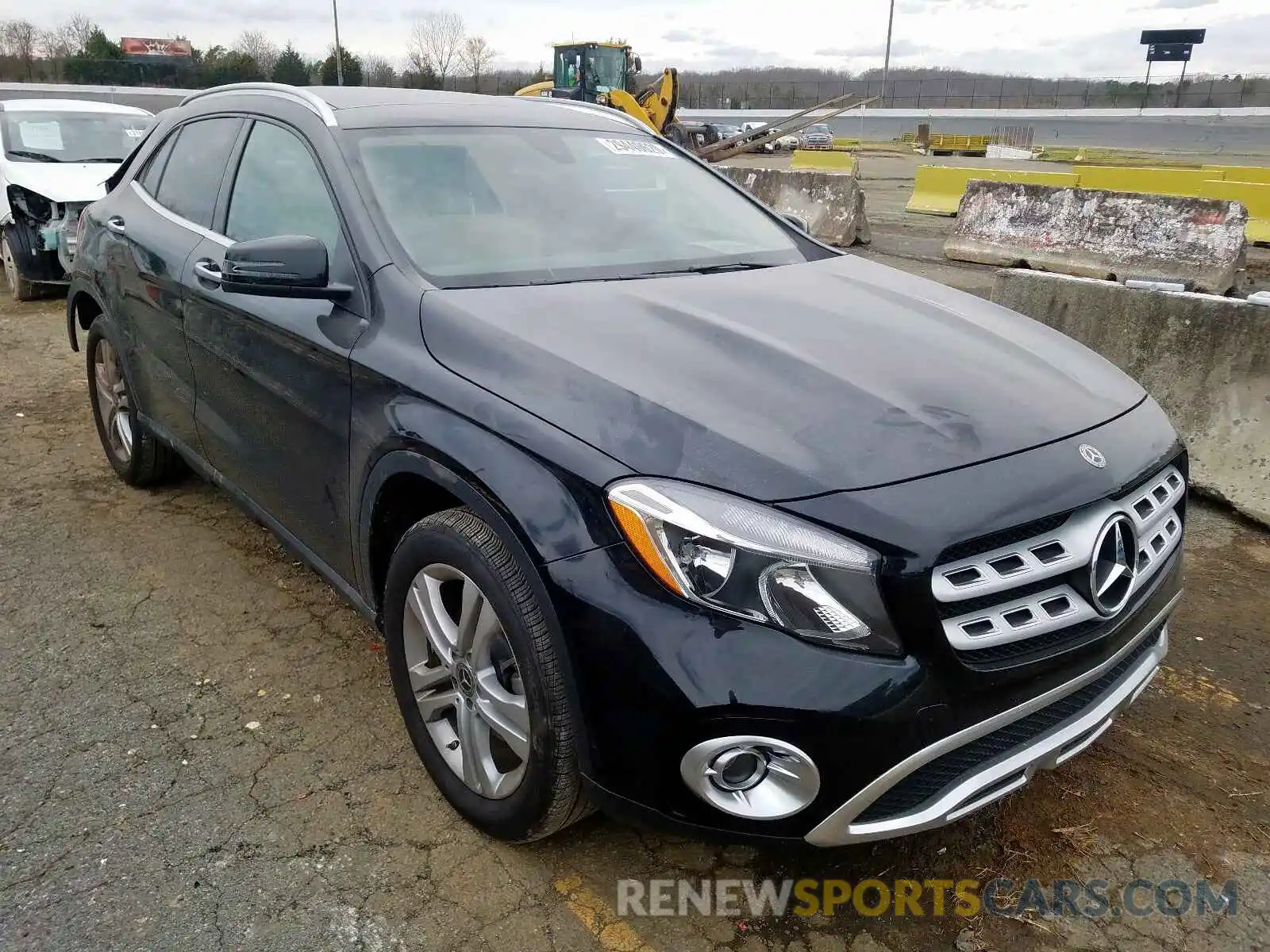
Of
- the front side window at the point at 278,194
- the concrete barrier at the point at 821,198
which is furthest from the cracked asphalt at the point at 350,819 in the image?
the concrete barrier at the point at 821,198

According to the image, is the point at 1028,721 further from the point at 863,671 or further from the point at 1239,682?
the point at 1239,682

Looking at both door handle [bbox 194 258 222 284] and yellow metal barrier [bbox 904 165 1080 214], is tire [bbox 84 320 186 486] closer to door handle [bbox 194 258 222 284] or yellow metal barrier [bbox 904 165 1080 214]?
door handle [bbox 194 258 222 284]

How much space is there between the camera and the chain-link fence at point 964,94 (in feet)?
217

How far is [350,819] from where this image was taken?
2477 millimetres

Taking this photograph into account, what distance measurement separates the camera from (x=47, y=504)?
444 cm

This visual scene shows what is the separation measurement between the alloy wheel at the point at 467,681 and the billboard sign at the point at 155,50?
5538cm

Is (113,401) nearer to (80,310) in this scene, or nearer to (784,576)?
(80,310)

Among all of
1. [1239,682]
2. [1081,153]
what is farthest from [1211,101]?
[1239,682]

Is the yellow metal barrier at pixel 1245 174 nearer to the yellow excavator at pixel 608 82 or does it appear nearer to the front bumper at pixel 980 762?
the yellow excavator at pixel 608 82

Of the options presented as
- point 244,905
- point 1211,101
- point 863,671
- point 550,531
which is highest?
point 1211,101

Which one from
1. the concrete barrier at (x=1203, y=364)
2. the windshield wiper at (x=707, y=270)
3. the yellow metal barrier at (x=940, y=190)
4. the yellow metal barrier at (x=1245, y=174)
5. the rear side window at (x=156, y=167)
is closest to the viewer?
the windshield wiper at (x=707, y=270)

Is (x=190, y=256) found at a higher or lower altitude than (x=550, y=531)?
higher

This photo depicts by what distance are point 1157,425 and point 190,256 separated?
3.12m

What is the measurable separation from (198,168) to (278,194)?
0.80 m
